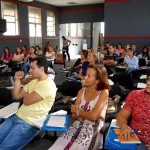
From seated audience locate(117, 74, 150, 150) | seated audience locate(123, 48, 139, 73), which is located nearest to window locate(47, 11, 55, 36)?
seated audience locate(123, 48, 139, 73)

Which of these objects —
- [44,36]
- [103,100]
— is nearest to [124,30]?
[44,36]

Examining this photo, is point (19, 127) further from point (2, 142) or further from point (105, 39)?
point (105, 39)

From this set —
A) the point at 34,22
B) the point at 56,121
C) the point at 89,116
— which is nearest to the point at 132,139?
the point at 89,116

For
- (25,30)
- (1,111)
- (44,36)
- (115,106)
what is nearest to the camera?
(1,111)

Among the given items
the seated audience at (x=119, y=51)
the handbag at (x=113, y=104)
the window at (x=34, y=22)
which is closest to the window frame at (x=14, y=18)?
the window at (x=34, y=22)

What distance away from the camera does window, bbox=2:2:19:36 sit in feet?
33.2

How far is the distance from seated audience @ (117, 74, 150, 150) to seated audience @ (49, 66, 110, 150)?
0.22 metres

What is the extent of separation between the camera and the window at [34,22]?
38.6 feet

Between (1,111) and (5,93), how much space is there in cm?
61

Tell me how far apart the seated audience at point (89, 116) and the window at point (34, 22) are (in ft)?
33.4

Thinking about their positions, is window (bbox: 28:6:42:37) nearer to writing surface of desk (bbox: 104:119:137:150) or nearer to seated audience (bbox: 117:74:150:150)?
seated audience (bbox: 117:74:150:150)

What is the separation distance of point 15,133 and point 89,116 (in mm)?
759

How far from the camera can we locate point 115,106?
2812 mm

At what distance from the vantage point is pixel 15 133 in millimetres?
2121
